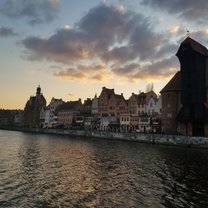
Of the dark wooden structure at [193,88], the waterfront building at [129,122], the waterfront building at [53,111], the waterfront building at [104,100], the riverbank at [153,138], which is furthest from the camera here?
the waterfront building at [53,111]

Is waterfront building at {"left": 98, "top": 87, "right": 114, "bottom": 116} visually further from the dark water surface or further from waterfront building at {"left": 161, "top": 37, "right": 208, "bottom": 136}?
the dark water surface

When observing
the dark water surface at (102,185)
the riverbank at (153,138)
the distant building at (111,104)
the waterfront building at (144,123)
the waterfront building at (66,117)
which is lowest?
the dark water surface at (102,185)

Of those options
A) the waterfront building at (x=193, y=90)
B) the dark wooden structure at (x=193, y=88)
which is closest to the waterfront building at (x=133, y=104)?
the waterfront building at (x=193, y=90)

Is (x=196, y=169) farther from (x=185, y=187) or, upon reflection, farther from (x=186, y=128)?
(x=186, y=128)

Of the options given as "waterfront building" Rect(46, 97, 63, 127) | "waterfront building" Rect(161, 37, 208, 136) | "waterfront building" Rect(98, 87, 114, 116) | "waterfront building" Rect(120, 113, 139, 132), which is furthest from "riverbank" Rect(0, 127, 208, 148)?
"waterfront building" Rect(46, 97, 63, 127)

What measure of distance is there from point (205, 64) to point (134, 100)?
4359cm

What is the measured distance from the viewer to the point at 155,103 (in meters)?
120

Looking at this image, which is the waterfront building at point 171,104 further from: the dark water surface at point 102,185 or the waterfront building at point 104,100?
the dark water surface at point 102,185

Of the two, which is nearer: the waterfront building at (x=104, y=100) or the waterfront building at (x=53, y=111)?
the waterfront building at (x=104, y=100)

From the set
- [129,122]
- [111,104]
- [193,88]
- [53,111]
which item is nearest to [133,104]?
[129,122]

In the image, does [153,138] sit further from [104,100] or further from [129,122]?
[104,100]

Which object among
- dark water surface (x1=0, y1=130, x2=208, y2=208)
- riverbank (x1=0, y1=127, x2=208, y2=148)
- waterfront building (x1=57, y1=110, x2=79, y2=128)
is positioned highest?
waterfront building (x1=57, y1=110, x2=79, y2=128)

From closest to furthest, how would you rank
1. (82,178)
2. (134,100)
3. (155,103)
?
(82,178) → (155,103) → (134,100)

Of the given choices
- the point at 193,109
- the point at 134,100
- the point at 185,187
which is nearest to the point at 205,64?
the point at 193,109
